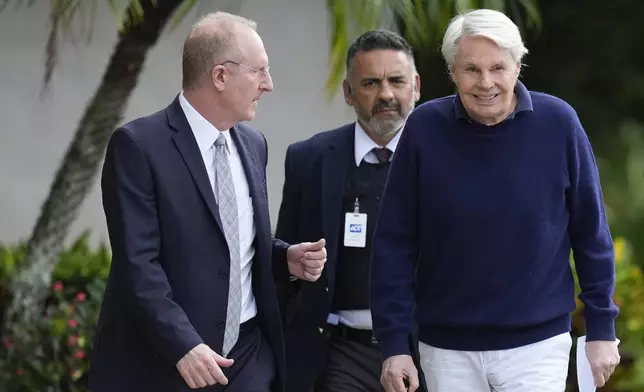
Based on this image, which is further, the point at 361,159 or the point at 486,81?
the point at 361,159

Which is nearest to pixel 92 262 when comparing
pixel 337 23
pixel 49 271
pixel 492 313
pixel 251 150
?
pixel 49 271

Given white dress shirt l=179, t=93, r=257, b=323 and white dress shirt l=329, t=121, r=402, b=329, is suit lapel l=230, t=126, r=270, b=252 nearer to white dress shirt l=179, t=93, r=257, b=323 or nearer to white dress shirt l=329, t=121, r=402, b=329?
white dress shirt l=179, t=93, r=257, b=323

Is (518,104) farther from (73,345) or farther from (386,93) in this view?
(73,345)

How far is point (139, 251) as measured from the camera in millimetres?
3500

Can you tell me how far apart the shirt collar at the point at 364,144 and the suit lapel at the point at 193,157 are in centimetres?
87

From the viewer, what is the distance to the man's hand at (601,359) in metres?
3.68

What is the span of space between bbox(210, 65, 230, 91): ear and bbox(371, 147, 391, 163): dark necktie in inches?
35.1

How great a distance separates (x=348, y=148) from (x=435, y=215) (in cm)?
81

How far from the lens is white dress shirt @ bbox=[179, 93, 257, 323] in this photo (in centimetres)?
371

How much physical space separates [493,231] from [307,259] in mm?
558

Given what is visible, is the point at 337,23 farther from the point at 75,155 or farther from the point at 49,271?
the point at 49,271

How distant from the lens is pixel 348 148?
4441mm

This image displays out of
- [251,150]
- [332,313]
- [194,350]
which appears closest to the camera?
[194,350]

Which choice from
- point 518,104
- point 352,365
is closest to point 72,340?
point 352,365
